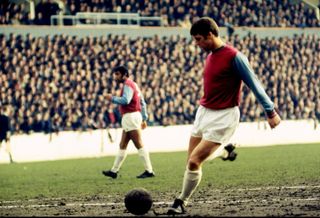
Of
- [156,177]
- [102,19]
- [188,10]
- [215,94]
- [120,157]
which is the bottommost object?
[156,177]

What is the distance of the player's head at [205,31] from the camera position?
9.12 m

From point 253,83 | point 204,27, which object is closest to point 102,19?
point 204,27

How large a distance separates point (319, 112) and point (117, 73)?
22315 millimetres

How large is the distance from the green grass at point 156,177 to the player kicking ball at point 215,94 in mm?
3635

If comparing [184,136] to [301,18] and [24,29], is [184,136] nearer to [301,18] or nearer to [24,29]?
[24,29]

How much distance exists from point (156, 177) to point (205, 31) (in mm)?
7871

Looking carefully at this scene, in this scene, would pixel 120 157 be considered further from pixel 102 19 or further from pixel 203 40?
pixel 102 19

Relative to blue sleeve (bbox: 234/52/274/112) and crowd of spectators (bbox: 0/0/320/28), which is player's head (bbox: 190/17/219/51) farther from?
crowd of spectators (bbox: 0/0/320/28)

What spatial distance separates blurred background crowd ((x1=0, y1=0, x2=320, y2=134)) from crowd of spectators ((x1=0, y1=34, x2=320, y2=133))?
0.04m

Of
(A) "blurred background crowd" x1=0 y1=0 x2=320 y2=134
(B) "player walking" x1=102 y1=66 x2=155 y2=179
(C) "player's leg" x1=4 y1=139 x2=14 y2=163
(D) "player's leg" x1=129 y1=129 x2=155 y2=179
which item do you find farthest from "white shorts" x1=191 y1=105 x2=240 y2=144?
(A) "blurred background crowd" x1=0 y1=0 x2=320 y2=134

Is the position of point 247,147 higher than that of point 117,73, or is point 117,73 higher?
point 117,73

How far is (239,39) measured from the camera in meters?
40.1

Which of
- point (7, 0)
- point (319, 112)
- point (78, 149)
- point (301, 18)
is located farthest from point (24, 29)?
point (301, 18)

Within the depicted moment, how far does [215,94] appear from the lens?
939cm
